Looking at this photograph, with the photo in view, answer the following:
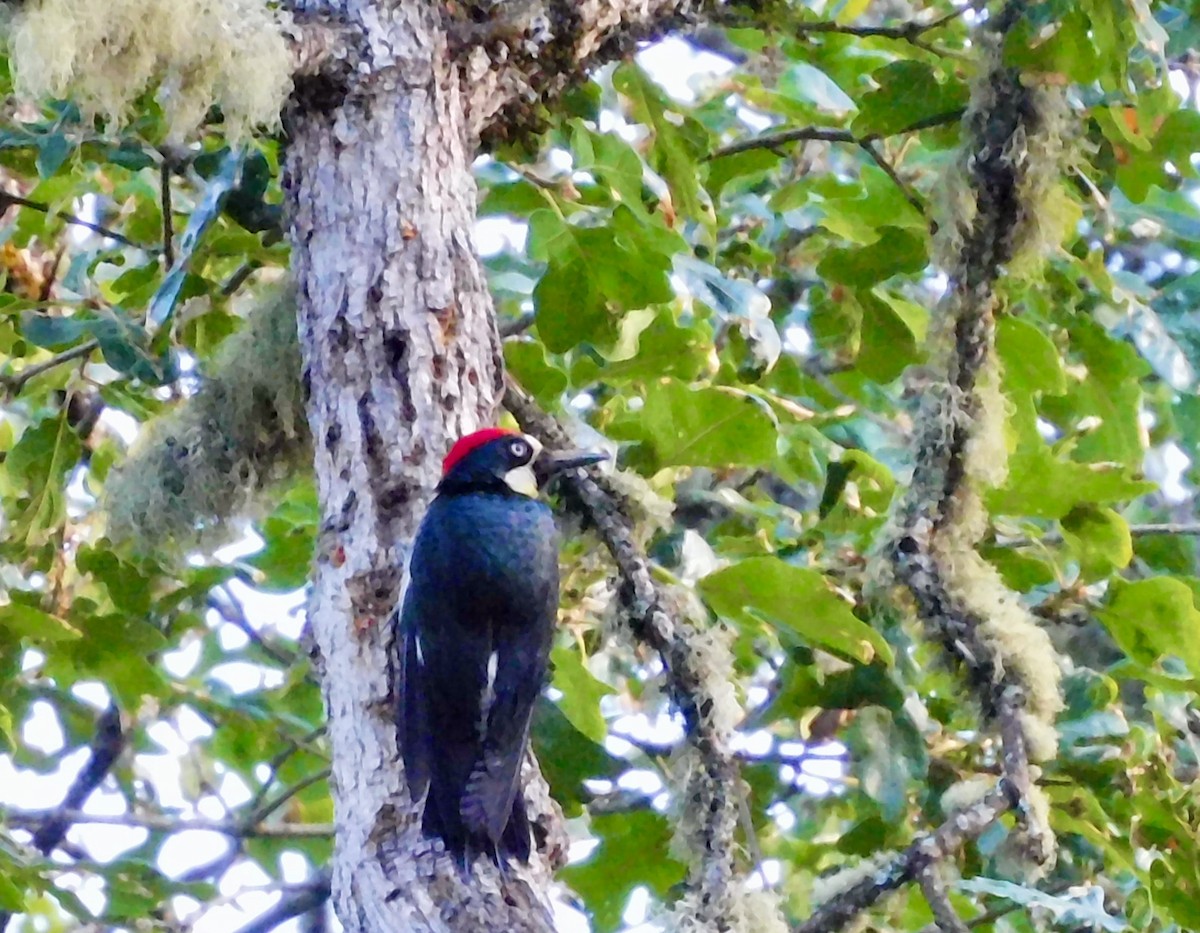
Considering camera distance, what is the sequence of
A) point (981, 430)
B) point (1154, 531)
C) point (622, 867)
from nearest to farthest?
point (981, 430) → point (622, 867) → point (1154, 531)

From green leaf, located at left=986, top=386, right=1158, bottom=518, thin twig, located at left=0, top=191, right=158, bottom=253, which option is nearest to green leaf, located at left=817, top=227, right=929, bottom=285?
green leaf, located at left=986, top=386, right=1158, bottom=518

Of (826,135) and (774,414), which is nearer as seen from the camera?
(774,414)

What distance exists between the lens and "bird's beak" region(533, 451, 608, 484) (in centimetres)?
180

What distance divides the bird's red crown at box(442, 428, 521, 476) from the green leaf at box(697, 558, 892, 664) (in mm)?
397

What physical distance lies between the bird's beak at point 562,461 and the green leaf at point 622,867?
0.73 meters

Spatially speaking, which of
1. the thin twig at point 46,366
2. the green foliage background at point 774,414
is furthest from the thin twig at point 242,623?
the thin twig at point 46,366

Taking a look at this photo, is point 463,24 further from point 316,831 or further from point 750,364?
point 316,831

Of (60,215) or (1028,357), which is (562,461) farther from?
(60,215)

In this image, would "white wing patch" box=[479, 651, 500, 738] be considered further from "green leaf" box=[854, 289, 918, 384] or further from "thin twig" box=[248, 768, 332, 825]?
"thin twig" box=[248, 768, 332, 825]

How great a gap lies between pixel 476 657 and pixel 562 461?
28cm

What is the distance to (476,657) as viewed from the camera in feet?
5.61

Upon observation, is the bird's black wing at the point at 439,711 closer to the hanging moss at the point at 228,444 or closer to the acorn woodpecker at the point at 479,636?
the acorn woodpecker at the point at 479,636

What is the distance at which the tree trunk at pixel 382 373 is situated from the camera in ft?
4.61

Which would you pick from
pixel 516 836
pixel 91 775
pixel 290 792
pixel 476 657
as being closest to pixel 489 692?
pixel 476 657
